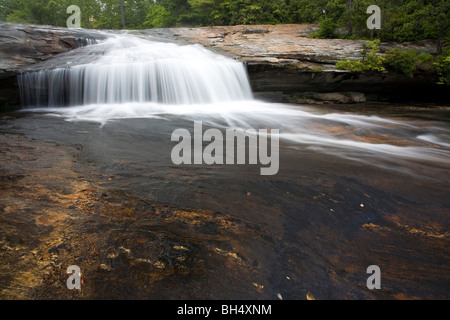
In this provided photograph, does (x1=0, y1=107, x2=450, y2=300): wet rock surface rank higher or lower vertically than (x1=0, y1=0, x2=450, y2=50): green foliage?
lower

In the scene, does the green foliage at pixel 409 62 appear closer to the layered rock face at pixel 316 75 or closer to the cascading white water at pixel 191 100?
the layered rock face at pixel 316 75

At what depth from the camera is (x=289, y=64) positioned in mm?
10469

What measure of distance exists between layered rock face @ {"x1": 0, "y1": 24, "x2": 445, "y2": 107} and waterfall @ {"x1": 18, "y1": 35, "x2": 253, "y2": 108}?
674 millimetres

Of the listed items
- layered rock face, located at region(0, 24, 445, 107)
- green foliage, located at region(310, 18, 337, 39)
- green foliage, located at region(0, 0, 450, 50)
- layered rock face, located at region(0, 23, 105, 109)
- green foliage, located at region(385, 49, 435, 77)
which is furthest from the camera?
green foliage, located at region(310, 18, 337, 39)

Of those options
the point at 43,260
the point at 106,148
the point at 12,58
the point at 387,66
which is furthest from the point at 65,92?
the point at 387,66

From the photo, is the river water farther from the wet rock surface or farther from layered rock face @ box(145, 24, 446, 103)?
layered rock face @ box(145, 24, 446, 103)

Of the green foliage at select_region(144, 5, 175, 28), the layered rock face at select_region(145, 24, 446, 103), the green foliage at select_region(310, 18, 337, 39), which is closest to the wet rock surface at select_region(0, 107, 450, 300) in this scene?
the layered rock face at select_region(145, 24, 446, 103)

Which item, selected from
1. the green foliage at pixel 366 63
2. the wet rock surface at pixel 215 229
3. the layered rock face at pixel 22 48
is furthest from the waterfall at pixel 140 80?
the wet rock surface at pixel 215 229

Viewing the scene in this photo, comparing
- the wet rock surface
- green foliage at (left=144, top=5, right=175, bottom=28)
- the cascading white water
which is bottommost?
the wet rock surface

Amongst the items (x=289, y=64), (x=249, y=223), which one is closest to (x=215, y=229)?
(x=249, y=223)

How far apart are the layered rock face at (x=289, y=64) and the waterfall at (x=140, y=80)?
2.21ft

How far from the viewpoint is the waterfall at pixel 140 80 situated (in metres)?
8.93

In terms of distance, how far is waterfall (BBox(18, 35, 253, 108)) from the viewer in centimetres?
893

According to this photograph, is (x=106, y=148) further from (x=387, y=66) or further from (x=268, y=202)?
(x=387, y=66)
